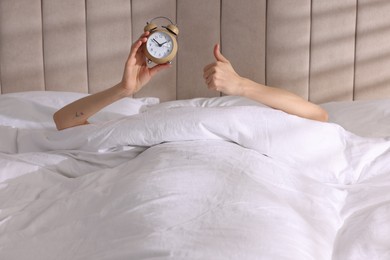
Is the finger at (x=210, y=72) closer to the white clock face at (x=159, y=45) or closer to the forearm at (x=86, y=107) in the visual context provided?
the white clock face at (x=159, y=45)

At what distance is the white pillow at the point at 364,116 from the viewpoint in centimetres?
197

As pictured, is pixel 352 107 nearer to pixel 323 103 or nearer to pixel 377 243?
pixel 323 103

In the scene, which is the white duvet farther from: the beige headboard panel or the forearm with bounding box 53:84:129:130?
the beige headboard panel

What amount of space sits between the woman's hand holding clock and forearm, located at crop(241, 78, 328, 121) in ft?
0.90

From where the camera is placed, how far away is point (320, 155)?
1559 millimetres

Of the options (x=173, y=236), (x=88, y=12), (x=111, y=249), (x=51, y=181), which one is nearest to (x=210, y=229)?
(x=173, y=236)

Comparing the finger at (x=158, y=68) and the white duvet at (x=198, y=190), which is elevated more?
the finger at (x=158, y=68)

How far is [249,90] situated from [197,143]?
32 cm

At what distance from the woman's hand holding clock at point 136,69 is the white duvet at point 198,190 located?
149 millimetres

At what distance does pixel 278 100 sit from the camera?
5.69 feet

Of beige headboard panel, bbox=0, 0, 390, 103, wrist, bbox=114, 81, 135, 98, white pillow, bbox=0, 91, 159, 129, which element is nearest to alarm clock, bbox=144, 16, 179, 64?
wrist, bbox=114, 81, 135, 98

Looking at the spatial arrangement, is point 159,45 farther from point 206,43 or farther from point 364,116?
point 364,116

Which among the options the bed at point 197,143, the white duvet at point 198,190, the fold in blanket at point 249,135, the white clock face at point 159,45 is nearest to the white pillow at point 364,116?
the bed at point 197,143

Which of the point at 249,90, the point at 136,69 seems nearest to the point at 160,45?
the point at 136,69
